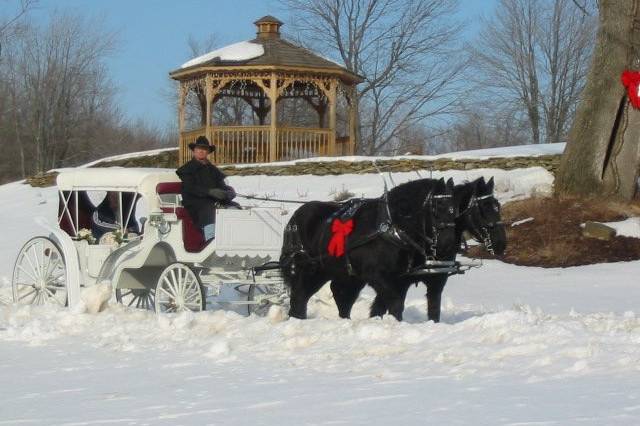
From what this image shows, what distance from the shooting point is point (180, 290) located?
35.8ft

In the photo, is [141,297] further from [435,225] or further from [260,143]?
[260,143]

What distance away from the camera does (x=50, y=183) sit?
29.4m

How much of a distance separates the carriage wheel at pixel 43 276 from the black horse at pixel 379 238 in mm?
2685

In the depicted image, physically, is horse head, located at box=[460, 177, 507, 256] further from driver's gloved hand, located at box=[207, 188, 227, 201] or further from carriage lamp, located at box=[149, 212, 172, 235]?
carriage lamp, located at box=[149, 212, 172, 235]

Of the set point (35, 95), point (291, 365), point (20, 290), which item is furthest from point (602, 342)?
point (35, 95)

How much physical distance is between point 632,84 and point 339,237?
1097cm

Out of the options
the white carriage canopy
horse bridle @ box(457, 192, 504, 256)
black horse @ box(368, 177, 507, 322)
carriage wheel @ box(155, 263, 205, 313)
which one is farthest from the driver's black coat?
horse bridle @ box(457, 192, 504, 256)

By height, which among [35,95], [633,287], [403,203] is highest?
[35,95]

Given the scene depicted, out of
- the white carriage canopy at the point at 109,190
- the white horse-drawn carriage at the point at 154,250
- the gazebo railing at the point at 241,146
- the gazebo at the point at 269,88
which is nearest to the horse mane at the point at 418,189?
the white horse-drawn carriage at the point at 154,250

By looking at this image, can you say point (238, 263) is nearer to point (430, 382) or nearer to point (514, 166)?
point (430, 382)

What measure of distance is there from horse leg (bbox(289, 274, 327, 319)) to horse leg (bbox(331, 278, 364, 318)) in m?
0.14

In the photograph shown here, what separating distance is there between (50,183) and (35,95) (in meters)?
24.8

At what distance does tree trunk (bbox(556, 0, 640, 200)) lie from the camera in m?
19.8

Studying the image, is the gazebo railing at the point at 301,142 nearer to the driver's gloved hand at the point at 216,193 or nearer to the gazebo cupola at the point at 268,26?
the gazebo cupola at the point at 268,26
